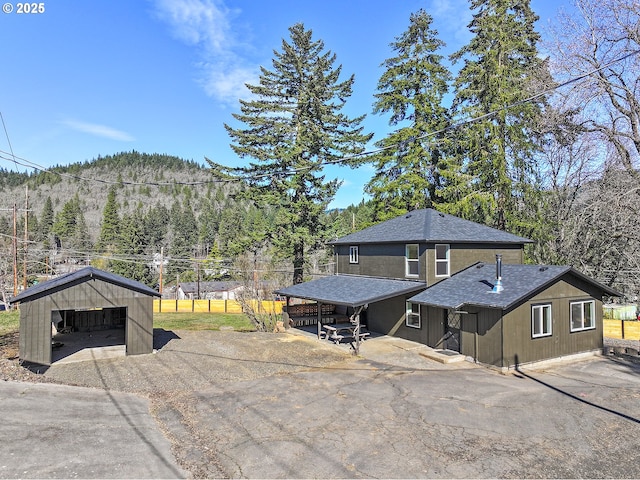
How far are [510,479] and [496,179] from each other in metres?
25.5

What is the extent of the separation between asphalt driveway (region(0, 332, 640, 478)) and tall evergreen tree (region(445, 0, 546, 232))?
15.4m

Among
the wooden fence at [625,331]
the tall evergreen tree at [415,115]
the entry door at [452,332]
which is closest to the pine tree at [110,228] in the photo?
the tall evergreen tree at [415,115]

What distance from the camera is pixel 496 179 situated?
29.0 m

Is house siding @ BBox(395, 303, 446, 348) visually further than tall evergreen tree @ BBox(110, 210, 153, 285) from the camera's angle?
No

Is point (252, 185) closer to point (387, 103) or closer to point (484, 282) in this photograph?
point (387, 103)

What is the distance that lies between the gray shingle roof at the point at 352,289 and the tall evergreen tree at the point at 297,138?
9032 millimetres

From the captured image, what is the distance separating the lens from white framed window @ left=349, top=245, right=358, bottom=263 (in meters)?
23.6

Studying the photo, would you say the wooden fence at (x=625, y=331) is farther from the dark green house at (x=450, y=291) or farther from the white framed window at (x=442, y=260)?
the white framed window at (x=442, y=260)

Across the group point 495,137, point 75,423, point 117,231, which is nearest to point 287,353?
point 75,423

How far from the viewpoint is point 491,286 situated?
16203 mm

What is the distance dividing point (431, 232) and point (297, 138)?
17227mm

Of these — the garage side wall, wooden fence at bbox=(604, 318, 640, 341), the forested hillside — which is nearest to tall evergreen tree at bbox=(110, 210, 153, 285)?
the forested hillside

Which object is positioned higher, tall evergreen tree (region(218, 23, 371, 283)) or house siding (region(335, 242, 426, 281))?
tall evergreen tree (region(218, 23, 371, 283))

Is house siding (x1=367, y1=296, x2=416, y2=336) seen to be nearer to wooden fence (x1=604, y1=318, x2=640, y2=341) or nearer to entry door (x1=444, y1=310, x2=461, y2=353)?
entry door (x1=444, y1=310, x2=461, y2=353)
